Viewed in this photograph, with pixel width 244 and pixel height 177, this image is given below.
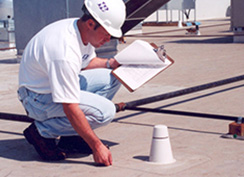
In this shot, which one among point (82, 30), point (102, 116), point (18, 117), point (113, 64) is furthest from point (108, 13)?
point (18, 117)

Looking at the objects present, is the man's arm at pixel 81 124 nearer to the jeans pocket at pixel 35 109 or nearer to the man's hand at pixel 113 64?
the jeans pocket at pixel 35 109

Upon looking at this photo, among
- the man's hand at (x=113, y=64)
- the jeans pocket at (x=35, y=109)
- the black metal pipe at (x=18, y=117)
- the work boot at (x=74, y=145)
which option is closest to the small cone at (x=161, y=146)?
the work boot at (x=74, y=145)

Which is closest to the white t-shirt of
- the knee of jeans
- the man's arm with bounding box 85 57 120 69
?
the knee of jeans

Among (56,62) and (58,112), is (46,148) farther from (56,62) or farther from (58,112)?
(56,62)

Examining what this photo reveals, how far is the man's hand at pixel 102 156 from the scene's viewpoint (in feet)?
11.7

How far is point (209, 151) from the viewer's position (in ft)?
13.2

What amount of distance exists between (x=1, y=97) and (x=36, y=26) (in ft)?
13.4

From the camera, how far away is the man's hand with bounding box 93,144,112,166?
3.57 m

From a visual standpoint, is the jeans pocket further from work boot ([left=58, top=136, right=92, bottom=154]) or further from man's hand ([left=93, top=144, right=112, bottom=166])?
man's hand ([left=93, top=144, right=112, bottom=166])

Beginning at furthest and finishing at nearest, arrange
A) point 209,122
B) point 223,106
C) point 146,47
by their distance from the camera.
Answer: point 223,106 → point 209,122 → point 146,47

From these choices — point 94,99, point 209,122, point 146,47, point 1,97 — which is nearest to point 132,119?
point 209,122

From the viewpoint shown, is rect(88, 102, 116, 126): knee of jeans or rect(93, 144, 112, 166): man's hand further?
rect(88, 102, 116, 126): knee of jeans

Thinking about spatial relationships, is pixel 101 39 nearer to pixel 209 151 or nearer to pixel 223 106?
pixel 209 151

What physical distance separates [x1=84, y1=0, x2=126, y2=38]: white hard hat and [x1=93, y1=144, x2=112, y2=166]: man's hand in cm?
80
